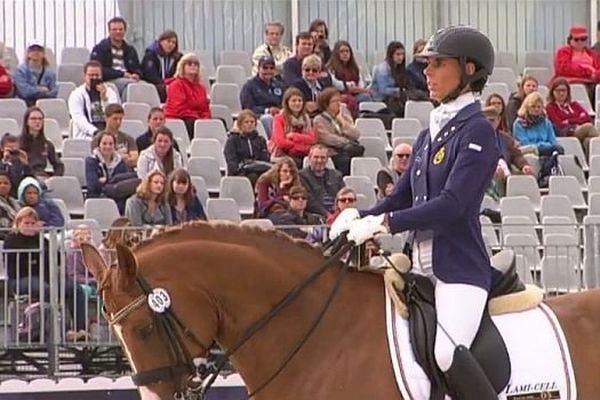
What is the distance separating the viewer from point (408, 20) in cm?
1962

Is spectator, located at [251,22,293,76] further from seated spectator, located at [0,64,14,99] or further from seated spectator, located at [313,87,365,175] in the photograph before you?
seated spectator, located at [0,64,14,99]

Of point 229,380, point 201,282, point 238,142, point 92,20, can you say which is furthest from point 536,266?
point 92,20

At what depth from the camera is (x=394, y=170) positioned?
14.1m

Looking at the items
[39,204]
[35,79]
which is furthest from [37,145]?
[35,79]

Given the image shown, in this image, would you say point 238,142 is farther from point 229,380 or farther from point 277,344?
point 277,344

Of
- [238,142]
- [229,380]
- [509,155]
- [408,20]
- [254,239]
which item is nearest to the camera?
[254,239]

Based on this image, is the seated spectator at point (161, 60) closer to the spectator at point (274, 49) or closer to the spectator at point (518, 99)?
the spectator at point (274, 49)

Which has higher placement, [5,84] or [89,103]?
[5,84]

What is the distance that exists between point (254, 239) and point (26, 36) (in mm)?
11863

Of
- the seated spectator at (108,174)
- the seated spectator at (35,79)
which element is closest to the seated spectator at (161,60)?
the seated spectator at (35,79)

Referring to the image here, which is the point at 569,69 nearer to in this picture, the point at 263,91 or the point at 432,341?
the point at 263,91

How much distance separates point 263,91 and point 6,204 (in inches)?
170

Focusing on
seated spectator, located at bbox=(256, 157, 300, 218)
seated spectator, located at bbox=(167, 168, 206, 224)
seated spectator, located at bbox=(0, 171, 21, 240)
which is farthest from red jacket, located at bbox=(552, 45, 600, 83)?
seated spectator, located at bbox=(0, 171, 21, 240)

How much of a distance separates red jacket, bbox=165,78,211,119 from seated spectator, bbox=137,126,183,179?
1.90 meters
